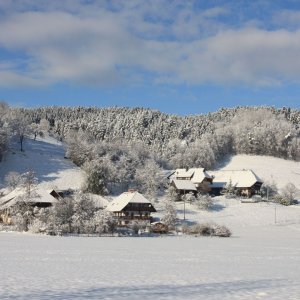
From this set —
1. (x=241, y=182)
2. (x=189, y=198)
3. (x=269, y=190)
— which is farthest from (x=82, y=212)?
(x=269, y=190)

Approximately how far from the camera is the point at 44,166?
11175 cm

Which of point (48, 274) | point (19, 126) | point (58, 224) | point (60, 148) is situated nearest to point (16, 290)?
point (48, 274)

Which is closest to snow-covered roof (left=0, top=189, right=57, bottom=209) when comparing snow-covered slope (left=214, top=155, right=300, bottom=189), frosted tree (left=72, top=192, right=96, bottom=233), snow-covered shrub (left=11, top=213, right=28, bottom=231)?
snow-covered shrub (left=11, top=213, right=28, bottom=231)

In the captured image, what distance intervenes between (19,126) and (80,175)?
26.4m

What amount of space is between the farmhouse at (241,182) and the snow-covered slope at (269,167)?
8051 mm

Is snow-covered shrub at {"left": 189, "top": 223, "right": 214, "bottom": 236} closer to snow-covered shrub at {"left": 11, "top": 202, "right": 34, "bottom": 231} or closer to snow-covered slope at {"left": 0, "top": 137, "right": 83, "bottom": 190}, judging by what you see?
snow-covered shrub at {"left": 11, "top": 202, "right": 34, "bottom": 231}

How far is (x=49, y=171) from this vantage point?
359ft

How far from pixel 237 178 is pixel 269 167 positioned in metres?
23.3

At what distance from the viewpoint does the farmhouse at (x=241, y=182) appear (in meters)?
113

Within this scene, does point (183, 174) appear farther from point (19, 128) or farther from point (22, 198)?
point (22, 198)

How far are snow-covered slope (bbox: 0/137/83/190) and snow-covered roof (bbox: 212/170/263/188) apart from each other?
3253cm

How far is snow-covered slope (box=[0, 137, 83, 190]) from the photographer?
339 ft

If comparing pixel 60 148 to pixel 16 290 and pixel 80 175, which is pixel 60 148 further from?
pixel 16 290

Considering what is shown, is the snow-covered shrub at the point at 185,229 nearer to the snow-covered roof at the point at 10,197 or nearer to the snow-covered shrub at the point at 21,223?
the snow-covered shrub at the point at 21,223
